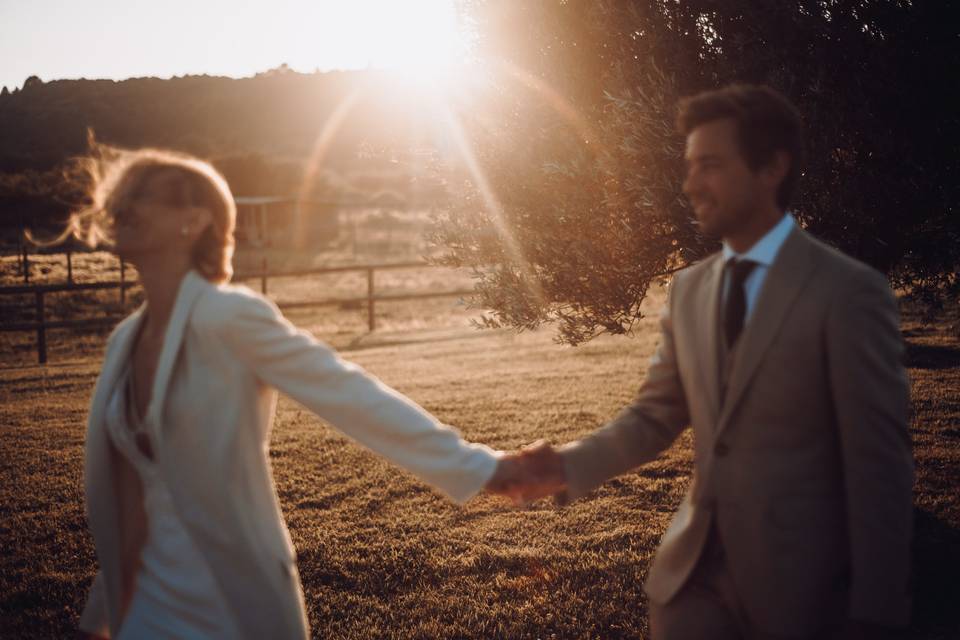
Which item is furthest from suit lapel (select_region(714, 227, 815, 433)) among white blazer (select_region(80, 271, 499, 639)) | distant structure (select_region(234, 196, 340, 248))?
distant structure (select_region(234, 196, 340, 248))

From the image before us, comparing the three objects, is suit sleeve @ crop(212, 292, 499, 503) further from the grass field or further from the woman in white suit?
the grass field

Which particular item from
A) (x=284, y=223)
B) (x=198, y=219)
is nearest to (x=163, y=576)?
(x=198, y=219)

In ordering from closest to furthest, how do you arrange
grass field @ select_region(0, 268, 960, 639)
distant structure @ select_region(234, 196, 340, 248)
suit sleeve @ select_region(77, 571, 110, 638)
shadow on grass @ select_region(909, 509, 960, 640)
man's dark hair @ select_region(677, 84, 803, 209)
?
man's dark hair @ select_region(677, 84, 803, 209), suit sleeve @ select_region(77, 571, 110, 638), shadow on grass @ select_region(909, 509, 960, 640), grass field @ select_region(0, 268, 960, 639), distant structure @ select_region(234, 196, 340, 248)

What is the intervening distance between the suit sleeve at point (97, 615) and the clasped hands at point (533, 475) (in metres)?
1.57

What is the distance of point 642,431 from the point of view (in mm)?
3248

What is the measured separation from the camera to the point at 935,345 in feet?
49.0

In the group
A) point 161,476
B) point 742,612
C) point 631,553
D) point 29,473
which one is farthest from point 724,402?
point 29,473

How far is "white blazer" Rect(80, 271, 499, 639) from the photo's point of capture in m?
2.53

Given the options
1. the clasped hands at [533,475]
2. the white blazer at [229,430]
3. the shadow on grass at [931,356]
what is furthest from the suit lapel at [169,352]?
the shadow on grass at [931,356]

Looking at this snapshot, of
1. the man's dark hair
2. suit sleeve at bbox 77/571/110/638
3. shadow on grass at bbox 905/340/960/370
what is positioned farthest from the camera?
shadow on grass at bbox 905/340/960/370

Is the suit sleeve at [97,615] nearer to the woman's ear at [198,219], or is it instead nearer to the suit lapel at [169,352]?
the suit lapel at [169,352]

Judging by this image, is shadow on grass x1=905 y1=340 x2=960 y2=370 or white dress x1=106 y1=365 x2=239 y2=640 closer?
white dress x1=106 y1=365 x2=239 y2=640

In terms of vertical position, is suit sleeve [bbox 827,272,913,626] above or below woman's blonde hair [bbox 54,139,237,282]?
below

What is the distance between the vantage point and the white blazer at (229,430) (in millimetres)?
2533
